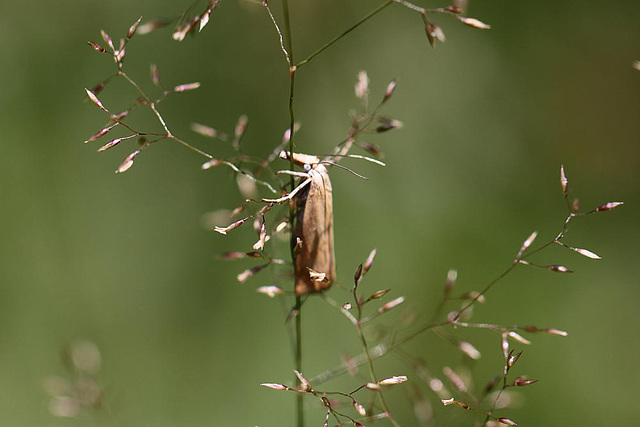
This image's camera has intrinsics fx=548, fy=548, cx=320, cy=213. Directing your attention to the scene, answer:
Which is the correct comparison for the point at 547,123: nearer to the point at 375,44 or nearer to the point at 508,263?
the point at 508,263

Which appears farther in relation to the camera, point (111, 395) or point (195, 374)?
point (195, 374)

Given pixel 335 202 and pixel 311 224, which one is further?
pixel 335 202

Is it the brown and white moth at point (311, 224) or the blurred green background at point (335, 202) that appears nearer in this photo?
the brown and white moth at point (311, 224)

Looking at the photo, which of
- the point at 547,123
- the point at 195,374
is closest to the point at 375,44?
the point at 547,123

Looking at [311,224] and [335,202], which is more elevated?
[311,224]

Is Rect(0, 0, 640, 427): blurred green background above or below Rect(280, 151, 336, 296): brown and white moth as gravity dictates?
below
